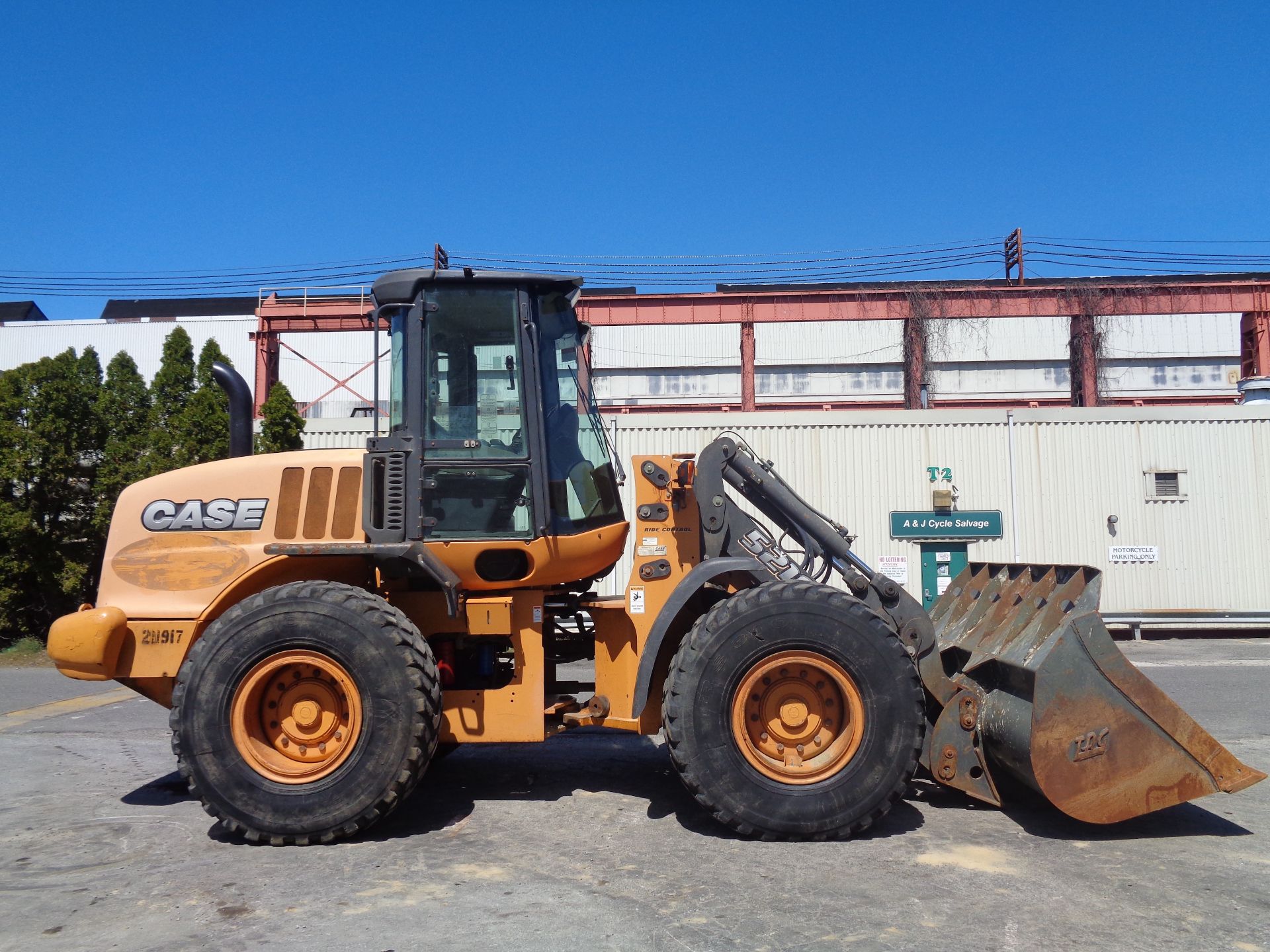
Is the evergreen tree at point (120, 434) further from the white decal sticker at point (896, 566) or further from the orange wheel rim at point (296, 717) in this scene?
the white decal sticker at point (896, 566)

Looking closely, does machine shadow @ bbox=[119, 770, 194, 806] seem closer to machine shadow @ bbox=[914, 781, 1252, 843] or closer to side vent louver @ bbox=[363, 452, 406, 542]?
side vent louver @ bbox=[363, 452, 406, 542]

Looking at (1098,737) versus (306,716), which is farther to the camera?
(306,716)

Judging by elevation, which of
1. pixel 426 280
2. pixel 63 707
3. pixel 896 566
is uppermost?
pixel 426 280

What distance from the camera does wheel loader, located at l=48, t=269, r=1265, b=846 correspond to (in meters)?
4.59

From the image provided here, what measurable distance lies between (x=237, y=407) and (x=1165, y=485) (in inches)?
588

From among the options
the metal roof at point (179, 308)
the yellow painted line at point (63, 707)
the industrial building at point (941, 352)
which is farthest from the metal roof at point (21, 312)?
the yellow painted line at point (63, 707)

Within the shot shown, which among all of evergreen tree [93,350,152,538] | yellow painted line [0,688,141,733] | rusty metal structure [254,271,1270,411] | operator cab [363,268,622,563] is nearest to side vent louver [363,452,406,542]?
operator cab [363,268,622,563]

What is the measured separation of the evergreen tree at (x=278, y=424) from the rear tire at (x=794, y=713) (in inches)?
430

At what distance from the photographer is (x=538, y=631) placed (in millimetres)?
5156

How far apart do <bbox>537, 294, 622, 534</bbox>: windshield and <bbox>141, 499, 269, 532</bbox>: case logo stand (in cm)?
165

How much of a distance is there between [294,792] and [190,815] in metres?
1.01

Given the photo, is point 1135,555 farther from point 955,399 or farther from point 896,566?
point 955,399

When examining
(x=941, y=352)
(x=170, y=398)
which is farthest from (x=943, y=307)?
(x=170, y=398)

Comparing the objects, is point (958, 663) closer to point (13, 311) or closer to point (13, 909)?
point (13, 909)
